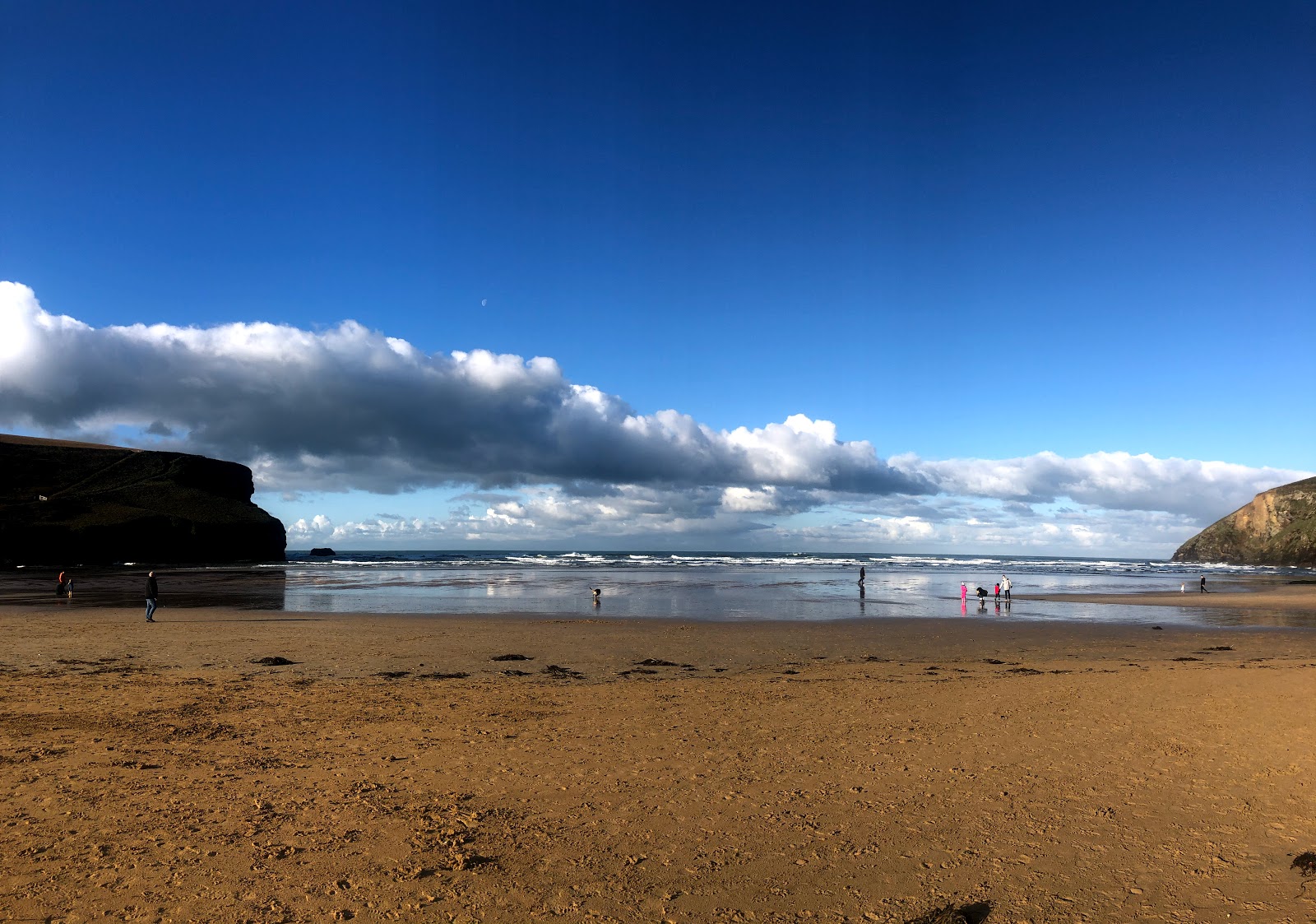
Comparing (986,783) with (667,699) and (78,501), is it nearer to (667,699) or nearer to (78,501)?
(667,699)

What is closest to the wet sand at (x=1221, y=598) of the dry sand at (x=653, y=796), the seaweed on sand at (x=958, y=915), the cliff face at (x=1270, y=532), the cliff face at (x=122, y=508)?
the dry sand at (x=653, y=796)

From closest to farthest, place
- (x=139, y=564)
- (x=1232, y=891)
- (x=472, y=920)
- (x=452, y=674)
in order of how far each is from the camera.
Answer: (x=472, y=920)
(x=1232, y=891)
(x=452, y=674)
(x=139, y=564)

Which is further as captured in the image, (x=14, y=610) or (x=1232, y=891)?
(x=14, y=610)

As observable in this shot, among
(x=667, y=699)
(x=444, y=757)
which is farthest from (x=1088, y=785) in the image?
(x=444, y=757)

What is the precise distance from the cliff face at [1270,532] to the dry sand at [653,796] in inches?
4908

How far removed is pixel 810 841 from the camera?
6.36m

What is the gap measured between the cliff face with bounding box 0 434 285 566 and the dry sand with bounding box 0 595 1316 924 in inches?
3395

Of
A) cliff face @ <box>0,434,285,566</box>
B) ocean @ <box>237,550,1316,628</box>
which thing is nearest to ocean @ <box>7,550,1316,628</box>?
ocean @ <box>237,550,1316,628</box>

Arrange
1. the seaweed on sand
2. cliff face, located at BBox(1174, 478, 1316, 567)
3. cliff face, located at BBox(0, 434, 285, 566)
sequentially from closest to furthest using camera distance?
the seaweed on sand < cliff face, located at BBox(0, 434, 285, 566) < cliff face, located at BBox(1174, 478, 1316, 567)

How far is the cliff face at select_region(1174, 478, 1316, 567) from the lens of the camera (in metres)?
106

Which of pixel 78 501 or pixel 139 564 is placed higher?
A: pixel 78 501

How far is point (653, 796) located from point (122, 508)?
110140 mm

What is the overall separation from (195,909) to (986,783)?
7.71 m

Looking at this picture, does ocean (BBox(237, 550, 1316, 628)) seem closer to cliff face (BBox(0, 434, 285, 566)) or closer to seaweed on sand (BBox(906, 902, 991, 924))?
seaweed on sand (BBox(906, 902, 991, 924))
